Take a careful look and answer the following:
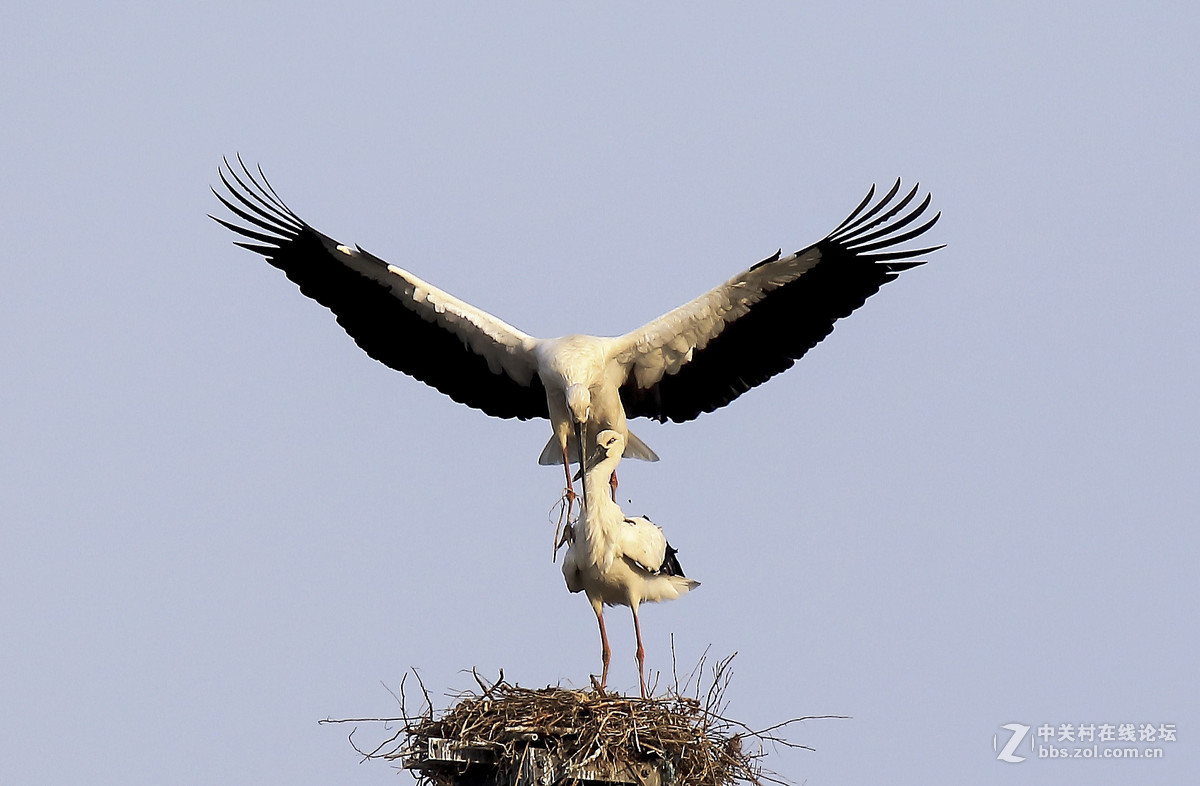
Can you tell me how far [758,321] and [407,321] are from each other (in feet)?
6.73

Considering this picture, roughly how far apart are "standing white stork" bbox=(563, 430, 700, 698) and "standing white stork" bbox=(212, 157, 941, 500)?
63cm

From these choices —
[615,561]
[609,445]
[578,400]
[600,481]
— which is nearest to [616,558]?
[615,561]

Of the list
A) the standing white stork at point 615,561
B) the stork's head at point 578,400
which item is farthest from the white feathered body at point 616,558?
the stork's head at point 578,400

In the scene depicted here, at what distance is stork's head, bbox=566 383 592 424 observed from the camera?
896 centimetres

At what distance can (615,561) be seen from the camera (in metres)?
8.11

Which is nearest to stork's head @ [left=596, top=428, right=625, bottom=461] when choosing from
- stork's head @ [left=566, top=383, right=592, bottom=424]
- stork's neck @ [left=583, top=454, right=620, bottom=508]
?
stork's neck @ [left=583, top=454, right=620, bottom=508]

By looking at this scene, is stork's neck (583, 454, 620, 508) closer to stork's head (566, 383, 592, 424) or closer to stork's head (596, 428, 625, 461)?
stork's head (596, 428, 625, 461)

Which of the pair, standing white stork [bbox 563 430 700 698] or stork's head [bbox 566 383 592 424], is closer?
standing white stork [bbox 563 430 700 698]

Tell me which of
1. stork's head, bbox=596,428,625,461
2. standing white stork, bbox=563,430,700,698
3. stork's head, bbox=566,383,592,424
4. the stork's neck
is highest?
stork's head, bbox=566,383,592,424

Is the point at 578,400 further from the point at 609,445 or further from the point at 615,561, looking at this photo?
the point at 615,561

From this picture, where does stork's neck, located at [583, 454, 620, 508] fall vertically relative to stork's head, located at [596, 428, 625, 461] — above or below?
below

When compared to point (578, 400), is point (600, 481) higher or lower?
lower

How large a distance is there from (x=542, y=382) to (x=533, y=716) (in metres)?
2.77

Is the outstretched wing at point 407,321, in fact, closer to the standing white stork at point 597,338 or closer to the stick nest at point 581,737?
the standing white stork at point 597,338
